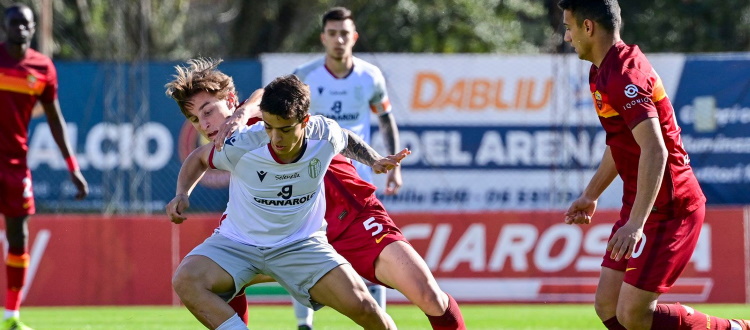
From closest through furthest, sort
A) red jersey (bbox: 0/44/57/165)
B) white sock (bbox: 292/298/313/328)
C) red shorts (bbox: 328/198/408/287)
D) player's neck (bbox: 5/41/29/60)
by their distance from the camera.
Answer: red shorts (bbox: 328/198/408/287) < white sock (bbox: 292/298/313/328) < red jersey (bbox: 0/44/57/165) < player's neck (bbox: 5/41/29/60)

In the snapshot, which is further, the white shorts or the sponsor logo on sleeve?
the white shorts

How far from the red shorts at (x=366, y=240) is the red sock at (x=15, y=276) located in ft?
10.5

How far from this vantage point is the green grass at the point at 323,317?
967 cm

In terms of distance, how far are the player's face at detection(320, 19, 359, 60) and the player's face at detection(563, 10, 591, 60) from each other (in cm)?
293

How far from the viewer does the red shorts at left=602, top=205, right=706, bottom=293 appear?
533 cm

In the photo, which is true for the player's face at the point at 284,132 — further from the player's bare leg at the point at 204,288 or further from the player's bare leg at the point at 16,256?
the player's bare leg at the point at 16,256

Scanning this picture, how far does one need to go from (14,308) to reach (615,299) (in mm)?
4596

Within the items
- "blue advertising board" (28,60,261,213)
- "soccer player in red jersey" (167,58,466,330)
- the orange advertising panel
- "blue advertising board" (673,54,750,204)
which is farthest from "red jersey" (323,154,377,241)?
"blue advertising board" (673,54,750,204)

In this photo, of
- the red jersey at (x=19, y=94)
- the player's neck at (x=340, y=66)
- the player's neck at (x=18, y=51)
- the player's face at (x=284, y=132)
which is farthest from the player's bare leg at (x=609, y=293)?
the player's neck at (x=18, y=51)

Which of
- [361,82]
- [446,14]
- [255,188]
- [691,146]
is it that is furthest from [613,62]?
[446,14]

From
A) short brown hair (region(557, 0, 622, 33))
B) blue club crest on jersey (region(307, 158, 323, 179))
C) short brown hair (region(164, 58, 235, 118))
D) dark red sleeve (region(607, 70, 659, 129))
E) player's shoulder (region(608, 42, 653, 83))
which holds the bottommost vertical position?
blue club crest on jersey (region(307, 158, 323, 179))

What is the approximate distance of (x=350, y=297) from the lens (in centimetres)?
543

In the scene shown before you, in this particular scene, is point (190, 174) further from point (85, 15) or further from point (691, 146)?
point (85, 15)

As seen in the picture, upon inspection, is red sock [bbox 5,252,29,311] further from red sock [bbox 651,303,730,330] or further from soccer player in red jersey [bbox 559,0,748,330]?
red sock [bbox 651,303,730,330]
